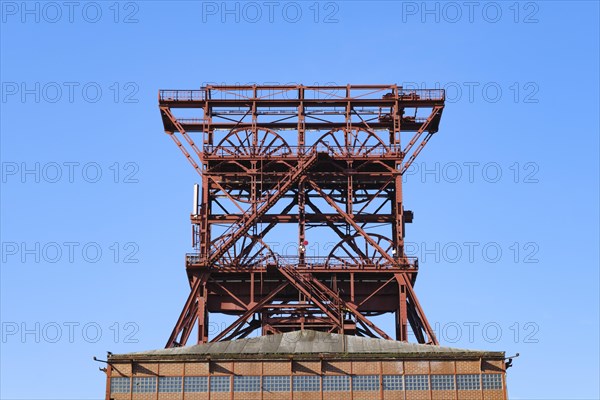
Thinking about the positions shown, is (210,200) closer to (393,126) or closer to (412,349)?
(393,126)

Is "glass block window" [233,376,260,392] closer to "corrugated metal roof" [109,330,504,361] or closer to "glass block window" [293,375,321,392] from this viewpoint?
"corrugated metal roof" [109,330,504,361]

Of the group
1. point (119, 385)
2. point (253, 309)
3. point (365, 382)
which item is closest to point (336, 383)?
point (365, 382)

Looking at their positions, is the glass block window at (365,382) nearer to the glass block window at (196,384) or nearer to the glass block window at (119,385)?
the glass block window at (196,384)

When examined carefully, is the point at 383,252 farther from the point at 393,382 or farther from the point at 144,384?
the point at 144,384

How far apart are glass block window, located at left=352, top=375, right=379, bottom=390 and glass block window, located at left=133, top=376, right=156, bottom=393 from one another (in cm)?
1131

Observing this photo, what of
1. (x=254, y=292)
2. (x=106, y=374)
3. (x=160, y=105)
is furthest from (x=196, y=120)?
(x=106, y=374)

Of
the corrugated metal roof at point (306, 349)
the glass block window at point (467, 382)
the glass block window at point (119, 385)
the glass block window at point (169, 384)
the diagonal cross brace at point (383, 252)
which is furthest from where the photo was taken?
the diagonal cross brace at point (383, 252)

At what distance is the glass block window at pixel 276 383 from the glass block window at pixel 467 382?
31.7 feet

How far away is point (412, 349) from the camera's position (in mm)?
86125

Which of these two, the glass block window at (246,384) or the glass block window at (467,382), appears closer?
the glass block window at (246,384)

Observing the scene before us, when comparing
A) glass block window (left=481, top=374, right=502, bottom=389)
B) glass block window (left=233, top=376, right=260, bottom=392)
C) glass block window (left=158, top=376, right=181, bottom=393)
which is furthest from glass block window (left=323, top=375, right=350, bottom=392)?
glass block window (left=158, top=376, right=181, bottom=393)

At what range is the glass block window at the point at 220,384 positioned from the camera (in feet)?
275

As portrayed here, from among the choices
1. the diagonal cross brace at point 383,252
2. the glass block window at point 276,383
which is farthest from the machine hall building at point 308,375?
the diagonal cross brace at point 383,252

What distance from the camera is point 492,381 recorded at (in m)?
84.3
